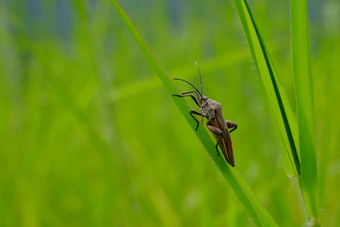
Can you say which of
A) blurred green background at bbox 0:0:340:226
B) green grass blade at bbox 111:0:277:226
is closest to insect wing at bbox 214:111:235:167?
blurred green background at bbox 0:0:340:226

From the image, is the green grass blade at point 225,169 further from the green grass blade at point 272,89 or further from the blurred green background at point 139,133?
the blurred green background at point 139,133

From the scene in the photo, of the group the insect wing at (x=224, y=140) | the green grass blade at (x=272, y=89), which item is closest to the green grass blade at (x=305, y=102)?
the green grass blade at (x=272, y=89)

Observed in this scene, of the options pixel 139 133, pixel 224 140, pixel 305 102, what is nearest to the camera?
pixel 305 102

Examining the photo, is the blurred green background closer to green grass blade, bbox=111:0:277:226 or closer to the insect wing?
the insect wing

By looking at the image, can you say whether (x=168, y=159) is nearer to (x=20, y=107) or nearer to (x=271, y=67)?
(x=20, y=107)

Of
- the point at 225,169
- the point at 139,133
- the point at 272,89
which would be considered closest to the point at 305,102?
the point at 272,89

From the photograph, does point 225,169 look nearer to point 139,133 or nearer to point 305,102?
point 305,102
